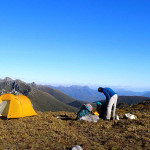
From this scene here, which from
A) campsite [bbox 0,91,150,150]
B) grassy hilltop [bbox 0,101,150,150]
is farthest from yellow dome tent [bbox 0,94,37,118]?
grassy hilltop [bbox 0,101,150,150]

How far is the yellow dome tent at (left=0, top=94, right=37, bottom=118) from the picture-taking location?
62.7 ft

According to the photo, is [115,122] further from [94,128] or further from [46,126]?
[46,126]

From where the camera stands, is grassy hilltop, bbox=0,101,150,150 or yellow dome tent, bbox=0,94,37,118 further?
yellow dome tent, bbox=0,94,37,118

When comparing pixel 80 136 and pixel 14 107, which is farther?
pixel 14 107

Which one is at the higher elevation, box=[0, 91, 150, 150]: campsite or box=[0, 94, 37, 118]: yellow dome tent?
box=[0, 94, 37, 118]: yellow dome tent

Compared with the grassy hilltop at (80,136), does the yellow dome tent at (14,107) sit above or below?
above

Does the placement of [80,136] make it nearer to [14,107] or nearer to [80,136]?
[80,136]

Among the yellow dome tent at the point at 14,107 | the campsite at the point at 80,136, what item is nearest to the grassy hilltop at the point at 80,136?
the campsite at the point at 80,136

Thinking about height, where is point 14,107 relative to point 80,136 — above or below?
above

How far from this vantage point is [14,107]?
19625 mm

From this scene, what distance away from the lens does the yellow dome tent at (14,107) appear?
19109 mm

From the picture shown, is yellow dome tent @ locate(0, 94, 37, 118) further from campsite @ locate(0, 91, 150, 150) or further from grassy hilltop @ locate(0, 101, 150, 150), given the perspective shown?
grassy hilltop @ locate(0, 101, 150, 150)

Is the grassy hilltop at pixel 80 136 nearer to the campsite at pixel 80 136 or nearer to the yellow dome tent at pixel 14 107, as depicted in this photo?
the campsite at pixel 80 136

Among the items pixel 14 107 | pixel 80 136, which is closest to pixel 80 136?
pixel 80 136
